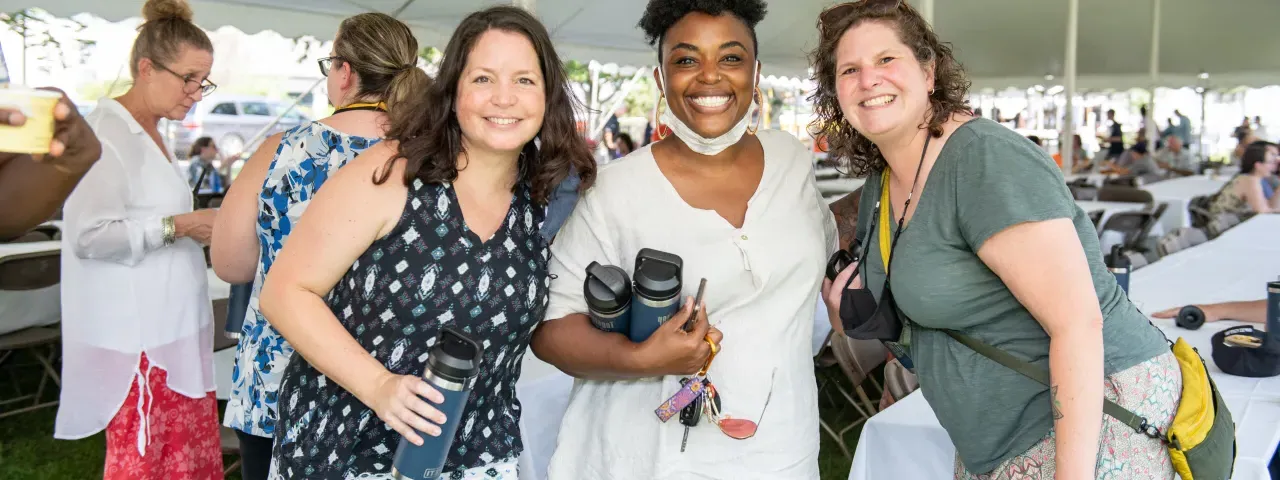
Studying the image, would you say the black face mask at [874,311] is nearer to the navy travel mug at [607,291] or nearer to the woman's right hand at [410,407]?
the navy travel mug at [607,291]

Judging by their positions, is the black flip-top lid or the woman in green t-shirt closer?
the woman in green t-shirt

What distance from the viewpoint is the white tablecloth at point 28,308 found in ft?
15.8

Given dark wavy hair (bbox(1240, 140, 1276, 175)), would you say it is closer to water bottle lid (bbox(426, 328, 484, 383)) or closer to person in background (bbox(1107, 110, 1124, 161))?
water bottle lid (bbox(426, 328, 484, 383))

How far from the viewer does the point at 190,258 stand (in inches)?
108

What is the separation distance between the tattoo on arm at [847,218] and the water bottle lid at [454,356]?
3.21ft

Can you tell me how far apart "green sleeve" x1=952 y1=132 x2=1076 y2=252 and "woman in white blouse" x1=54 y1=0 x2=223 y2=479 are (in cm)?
200

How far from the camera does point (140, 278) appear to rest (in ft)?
8.68

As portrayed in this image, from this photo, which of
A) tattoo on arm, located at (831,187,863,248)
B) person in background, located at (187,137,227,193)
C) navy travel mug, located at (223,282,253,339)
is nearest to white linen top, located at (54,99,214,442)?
navy travel mug, located at (223,282,253,339)

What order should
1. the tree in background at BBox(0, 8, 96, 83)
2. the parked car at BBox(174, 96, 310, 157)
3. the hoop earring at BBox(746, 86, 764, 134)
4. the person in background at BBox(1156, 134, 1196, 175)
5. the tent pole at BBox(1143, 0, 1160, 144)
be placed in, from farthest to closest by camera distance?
the parked car at BBox(174, 96, 310, 157)
the person in background at BBox(1156, 134, 1196, 175)
the tent pole at BBox(1143, 0, 1160, 144)
the tree in background at BBox(0, 8, 96, 83)
the hoop earring at BBox(746, 86, 764, 134)

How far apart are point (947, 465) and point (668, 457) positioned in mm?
887

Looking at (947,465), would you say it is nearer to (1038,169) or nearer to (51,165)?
(1038,169)

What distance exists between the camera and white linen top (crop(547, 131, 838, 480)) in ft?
5.85

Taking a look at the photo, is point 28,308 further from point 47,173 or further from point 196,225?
point 47,173

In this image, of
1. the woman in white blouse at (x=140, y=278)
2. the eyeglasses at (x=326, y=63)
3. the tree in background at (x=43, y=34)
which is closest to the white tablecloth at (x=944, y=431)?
Result: the eyeglasses at (x=326, y=63)
